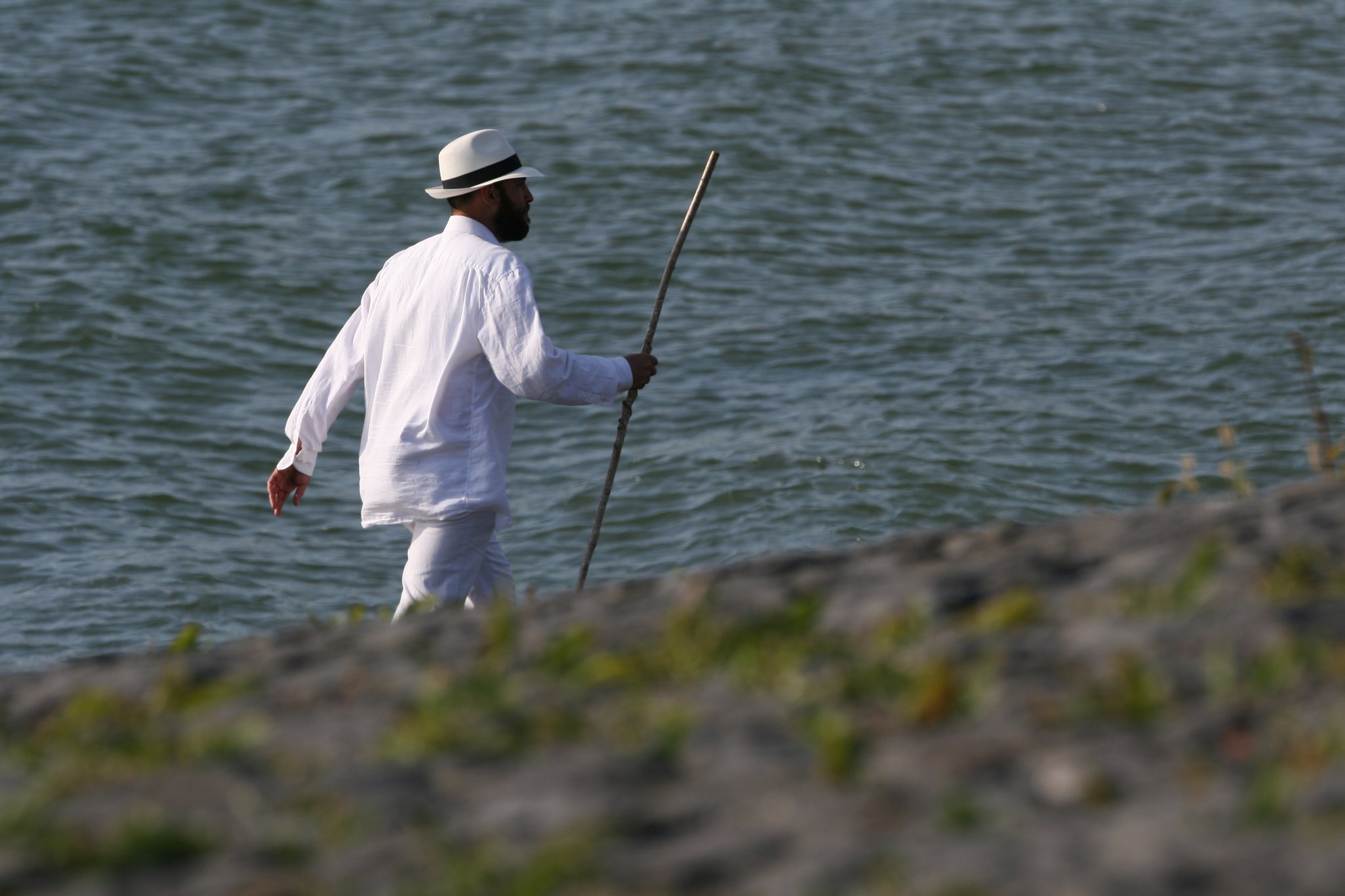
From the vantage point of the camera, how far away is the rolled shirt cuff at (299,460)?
703 cm

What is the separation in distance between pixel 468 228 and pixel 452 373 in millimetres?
577

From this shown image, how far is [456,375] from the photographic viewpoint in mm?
6547

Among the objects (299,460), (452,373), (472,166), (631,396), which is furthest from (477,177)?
(299,460)

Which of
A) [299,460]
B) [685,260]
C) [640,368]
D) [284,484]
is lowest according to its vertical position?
[685,260]

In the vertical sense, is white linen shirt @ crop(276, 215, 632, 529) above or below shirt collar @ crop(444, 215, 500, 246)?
below

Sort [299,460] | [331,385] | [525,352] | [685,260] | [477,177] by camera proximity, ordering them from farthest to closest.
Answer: [685,260]
[299,460]
[331,385]
[477,177]
[525,352]

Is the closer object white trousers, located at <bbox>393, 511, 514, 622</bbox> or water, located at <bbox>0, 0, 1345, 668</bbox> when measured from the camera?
white trousers, located at <bbox>393, 511, 514, 622</bbox>

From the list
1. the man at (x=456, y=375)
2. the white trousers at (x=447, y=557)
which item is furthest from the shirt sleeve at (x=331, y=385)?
the white trousers at (x=447, y=557)

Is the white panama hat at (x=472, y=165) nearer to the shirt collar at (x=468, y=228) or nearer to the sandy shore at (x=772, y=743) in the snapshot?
the shirt collar at (x=468, y=228)

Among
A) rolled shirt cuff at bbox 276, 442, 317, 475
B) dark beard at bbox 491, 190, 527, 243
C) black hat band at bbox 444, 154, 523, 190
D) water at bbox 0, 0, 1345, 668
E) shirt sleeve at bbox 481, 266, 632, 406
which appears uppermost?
black hat band at bbox 444, 154, 523, 190

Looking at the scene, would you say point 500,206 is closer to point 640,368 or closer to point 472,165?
point 472,165

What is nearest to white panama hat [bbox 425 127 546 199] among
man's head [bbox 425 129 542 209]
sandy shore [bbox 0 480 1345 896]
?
man's head [bbox 425 129 542 209]

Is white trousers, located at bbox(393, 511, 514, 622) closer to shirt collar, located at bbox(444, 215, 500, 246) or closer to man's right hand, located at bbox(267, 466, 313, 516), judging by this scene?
man's right hand, located at bbox(267, 466, 313, 516)

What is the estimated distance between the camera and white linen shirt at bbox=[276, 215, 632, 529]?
6.37 metres
